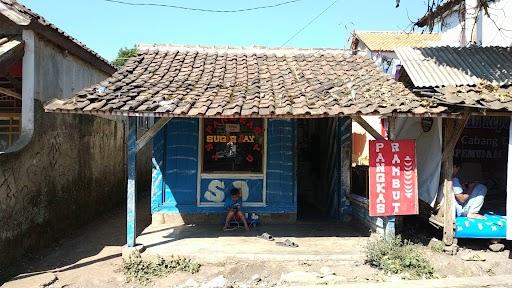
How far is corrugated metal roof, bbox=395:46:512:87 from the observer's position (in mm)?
8086

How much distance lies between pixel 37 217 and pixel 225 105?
427cm

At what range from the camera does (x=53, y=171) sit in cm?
878

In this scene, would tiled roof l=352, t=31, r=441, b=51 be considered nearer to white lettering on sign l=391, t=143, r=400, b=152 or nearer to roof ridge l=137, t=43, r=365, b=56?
roof ridge l=137, t=43, r=365, b=56

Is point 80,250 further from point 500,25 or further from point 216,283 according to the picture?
point 500,25

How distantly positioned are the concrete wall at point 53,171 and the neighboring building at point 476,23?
8.12m

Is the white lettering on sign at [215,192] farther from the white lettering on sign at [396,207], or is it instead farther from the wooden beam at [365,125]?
the white lettering on sign at [396,207]

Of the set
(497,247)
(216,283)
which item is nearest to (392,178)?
(497,247)

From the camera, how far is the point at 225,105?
703 centimetres

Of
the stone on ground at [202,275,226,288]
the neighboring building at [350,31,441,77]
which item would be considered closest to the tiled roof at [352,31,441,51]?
the neighboring building at [350,31,441,77]

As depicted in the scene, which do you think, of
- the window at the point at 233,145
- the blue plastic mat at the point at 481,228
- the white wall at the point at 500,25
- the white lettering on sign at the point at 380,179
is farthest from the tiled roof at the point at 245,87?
the white wall at the point at 500,25

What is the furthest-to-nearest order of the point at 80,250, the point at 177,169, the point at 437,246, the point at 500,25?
1. the point at 500,25
2. the point at 177,169
3. the point at 80,250
4. the point at 437,246

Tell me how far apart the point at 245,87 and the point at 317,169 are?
4895mm

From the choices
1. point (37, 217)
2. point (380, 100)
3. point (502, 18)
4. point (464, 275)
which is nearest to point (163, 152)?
point (37, 217)

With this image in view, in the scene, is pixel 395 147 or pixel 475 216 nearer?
pixel 395 147
